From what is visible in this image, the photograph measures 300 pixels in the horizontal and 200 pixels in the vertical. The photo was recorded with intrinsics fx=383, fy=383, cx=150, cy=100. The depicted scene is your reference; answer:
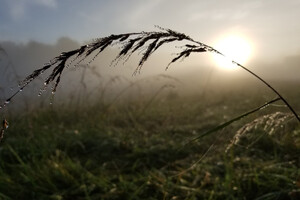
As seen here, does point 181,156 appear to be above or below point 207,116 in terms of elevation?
below

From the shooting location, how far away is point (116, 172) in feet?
11.0

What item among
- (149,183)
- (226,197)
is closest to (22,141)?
(149,183)

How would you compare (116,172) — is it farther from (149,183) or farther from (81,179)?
(149,183)

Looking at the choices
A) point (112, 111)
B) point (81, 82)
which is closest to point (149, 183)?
point (81, 82)

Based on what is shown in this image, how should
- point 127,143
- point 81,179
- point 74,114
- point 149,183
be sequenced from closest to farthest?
point 149,183
point 81,179
point 127,143
point 74,114

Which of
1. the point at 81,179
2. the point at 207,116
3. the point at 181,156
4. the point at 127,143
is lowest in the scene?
the point at 81,179

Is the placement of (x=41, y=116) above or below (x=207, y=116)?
above

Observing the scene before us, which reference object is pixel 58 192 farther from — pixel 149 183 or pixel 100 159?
pixel 100 159

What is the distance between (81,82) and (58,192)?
12.3 feet

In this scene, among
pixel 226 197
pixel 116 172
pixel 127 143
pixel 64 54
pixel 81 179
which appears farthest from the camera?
pixel 127 143

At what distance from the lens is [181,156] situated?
3934 mm

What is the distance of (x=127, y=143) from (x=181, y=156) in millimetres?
660

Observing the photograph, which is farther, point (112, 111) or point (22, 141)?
point (112, 111)

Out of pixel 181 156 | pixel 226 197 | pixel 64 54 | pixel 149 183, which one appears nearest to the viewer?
pixel 64 54
